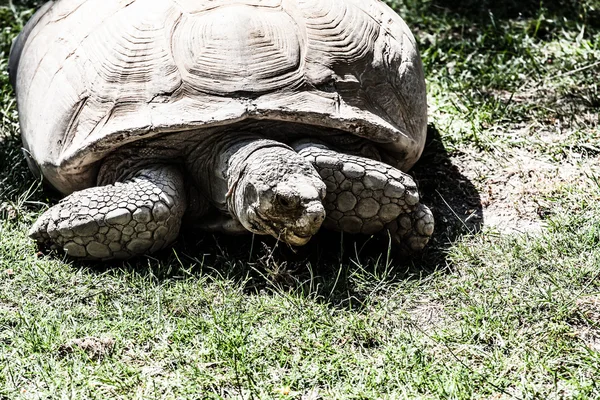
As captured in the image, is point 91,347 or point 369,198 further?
point 369,198

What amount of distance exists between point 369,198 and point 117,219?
48.7 inches

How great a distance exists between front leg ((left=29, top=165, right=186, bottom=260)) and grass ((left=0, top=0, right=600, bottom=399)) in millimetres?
95

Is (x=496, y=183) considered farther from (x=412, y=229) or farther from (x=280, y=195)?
(x=280, y=195)

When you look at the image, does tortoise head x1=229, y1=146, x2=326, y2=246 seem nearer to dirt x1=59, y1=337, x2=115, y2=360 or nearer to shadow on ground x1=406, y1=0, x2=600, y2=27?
dirt x1=59, y1=337, x2=115, y2=360

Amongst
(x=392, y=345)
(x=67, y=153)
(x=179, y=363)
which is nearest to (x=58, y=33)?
(x=67, y=153)

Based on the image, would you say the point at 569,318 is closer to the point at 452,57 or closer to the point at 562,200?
the point at 562,200

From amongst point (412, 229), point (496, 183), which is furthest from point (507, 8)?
point (412, 229)

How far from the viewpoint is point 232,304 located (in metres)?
4.09

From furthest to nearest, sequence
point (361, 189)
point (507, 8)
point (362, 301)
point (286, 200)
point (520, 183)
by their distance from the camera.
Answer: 1. point (507, 8)
2. point (520, 183)
3. point (361, 189)
4. point (362, 301)
5. point (286, 200)

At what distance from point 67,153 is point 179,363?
1.48 meters

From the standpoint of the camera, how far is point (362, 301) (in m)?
4.11

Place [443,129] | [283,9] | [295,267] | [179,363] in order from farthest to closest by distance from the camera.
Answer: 1. [443,129]
2. [283,9]
3. [295,267]
4. [179,363]

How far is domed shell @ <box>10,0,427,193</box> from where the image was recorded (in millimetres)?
4352

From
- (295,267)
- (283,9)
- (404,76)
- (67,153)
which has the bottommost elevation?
(295,267)
